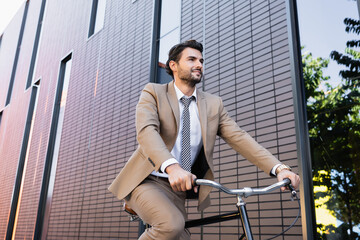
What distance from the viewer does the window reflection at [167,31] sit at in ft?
18.8

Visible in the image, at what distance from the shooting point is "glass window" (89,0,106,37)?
8.27m

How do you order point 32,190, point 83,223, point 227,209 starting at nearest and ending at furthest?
point 227,209 → point 83,223 → point 32,190

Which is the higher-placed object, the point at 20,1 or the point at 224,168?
the point at 20,1

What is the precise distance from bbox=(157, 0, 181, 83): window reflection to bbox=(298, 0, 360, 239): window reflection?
92.4 inches

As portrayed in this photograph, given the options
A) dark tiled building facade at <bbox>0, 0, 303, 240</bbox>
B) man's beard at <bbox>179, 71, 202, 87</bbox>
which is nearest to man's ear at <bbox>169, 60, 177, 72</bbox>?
man's beard at <bbox>179, 71, 202, 87</bbox>

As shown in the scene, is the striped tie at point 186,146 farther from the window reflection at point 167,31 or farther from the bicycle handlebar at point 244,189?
the window reflection at point 167,31

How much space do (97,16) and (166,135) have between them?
24.0 ft

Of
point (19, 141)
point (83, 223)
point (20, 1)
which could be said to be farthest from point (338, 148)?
point (20, 1)

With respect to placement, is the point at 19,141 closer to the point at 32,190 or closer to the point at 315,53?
the point at 32,190

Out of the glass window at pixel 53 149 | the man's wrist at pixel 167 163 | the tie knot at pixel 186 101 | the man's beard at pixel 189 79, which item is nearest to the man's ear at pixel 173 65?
the man's beard at pixel 189 79

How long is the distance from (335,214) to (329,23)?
6.36 feet

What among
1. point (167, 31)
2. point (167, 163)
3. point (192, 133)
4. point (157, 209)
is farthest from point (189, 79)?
point (167, 31)

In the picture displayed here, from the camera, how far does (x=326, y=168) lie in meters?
3.28

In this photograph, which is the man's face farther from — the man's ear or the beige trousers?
the beige trousers
